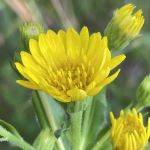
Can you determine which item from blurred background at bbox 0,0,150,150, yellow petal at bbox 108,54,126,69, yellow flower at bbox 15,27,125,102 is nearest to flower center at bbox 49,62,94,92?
yellow flower at bbox 15,27,125,102

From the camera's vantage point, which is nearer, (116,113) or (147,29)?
(116,113)

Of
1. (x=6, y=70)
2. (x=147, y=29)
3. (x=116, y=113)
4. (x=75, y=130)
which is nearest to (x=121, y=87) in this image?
(x=116, y=113)

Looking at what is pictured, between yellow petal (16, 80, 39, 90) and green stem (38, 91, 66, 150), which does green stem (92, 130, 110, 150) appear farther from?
yellow petal (16, 80, 39, 90)

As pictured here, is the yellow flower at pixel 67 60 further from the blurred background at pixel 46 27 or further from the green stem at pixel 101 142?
the blurred background at pixel 46 27

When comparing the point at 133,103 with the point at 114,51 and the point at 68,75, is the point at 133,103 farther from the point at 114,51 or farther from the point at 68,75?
the point at 68,75

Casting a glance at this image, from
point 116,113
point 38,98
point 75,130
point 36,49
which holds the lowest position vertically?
point 116,113

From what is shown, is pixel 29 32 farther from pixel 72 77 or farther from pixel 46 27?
pixel 46 27
